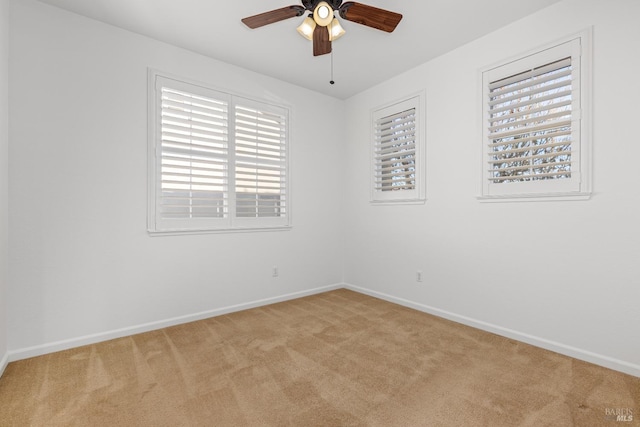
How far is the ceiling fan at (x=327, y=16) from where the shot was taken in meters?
1.98

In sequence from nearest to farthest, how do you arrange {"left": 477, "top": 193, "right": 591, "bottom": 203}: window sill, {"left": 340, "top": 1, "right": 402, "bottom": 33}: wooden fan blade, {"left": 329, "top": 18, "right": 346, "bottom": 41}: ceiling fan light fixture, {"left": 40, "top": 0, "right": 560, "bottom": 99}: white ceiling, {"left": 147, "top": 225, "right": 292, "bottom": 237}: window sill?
{"left": 340, "top": 1, "right": 402, "bottom": 33}: wooden fan blade → {"left": 329, "top": 18, "right": 346, "bottom": 41}: ceiling fan light fixture → {"left": 477, "top": 193, "right": 591, "bottom": 203}: window sill → {"left": 40, "top": 0, "right": 560, "bottom": 99}: white ceiling → {"left": 147, "top": 225, "right": 292, "bottom": 237}: window sill

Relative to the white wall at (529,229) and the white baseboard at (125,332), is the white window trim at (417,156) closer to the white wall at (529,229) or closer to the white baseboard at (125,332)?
the white wall at (529,229)

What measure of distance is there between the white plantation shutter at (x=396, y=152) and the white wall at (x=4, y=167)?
3.59 meters

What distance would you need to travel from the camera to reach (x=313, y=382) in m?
2.04

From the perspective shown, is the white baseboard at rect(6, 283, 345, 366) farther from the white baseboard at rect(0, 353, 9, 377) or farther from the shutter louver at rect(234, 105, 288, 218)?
the shutter louver at rect(234, 105, 288, 218)

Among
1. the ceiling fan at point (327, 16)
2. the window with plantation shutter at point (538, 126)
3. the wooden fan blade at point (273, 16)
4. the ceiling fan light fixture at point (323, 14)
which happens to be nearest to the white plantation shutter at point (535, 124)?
the window with plantation shutter at point (538, 126)

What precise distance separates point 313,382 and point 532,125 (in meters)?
2.74

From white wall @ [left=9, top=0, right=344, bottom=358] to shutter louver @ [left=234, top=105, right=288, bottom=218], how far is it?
1.19ft

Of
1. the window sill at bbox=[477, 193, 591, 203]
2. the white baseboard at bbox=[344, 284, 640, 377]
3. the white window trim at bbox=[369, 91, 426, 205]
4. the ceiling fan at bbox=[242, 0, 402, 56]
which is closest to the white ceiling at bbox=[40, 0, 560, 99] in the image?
the white window trim at bbox=[369, 91, 426, 205]

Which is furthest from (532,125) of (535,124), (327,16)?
(327,16)

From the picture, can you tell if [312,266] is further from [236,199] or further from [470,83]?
[470,83]

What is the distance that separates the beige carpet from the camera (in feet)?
5.56

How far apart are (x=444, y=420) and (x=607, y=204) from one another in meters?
1.96

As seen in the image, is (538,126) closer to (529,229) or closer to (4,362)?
(529,229)
